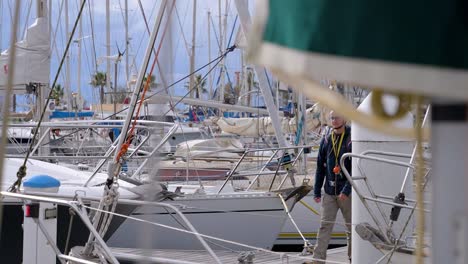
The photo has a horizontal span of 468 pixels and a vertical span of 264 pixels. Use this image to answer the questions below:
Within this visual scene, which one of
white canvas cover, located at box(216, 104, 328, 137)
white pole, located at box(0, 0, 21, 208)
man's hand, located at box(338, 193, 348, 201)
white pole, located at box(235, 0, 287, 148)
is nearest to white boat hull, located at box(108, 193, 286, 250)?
white pole, located at box(235, 0, 287, 148)

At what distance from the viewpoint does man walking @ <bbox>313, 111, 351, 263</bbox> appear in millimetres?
6656

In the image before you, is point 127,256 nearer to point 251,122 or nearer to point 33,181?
point 33,181

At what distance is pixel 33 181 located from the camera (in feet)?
19.1

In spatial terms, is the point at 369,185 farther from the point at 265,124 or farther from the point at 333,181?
the point at 265,124

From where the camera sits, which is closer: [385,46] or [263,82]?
[385,46]

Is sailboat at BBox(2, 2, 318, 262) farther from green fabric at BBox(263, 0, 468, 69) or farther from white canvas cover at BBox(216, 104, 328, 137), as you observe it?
green fabric at BBox(263, 0, 468, 69)

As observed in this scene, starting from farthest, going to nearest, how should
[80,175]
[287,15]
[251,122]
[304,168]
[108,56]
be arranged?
[108,56] < [251,122] < [304,168] < [80,175] < [287,15]

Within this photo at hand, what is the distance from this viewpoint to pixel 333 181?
6.78 metres

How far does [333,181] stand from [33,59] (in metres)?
4.67

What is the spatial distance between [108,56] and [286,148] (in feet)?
54.8

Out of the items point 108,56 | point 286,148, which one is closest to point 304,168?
point 286,148

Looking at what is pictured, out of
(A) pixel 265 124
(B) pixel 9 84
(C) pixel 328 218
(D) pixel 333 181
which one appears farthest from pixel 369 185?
(A) pixel 265 124

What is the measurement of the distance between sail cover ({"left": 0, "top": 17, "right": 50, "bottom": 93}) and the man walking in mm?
4369

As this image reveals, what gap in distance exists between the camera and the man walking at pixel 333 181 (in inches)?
262
